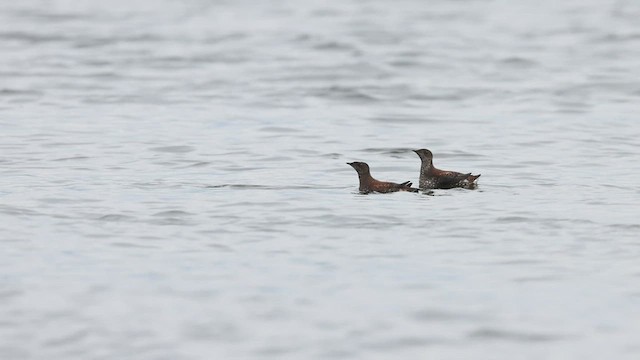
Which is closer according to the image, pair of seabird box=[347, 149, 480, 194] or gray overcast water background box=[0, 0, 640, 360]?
gray overcast water background box=[0, 0, 640, 360]

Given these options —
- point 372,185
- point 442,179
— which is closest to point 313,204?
point 372,185

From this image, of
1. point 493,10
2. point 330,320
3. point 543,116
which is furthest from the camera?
point 493,10

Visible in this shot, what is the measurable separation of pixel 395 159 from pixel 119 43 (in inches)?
723

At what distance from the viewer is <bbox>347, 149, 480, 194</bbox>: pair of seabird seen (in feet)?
51.2

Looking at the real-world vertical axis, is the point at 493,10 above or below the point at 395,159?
above

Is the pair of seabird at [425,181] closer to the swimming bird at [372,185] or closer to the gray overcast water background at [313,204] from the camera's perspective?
the swimming bird at [372,185]

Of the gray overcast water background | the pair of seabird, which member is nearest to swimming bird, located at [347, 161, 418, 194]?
the pair of seabird

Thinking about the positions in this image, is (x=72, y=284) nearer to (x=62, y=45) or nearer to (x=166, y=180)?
(x=166, y=180)

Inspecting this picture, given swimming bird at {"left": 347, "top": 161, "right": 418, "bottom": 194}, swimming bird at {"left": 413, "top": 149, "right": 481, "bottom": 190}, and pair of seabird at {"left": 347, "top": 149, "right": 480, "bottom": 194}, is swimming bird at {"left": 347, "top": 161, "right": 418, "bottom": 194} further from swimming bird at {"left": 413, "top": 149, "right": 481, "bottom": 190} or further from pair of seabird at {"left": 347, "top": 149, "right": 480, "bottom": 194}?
swimming bird at {"left": 413, "top": 149, "right": 481, "bottom": 190}

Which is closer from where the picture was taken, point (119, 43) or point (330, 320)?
point (330, 320)

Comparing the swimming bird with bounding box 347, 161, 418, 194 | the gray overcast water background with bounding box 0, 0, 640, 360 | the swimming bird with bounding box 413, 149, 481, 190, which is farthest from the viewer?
the swimming bird with bounding box 413, 149, 481, 190

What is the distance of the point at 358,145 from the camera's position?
21.1 metres

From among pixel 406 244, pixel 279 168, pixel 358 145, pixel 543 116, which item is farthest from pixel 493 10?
pixel 406 244

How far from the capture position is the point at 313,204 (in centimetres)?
1484
